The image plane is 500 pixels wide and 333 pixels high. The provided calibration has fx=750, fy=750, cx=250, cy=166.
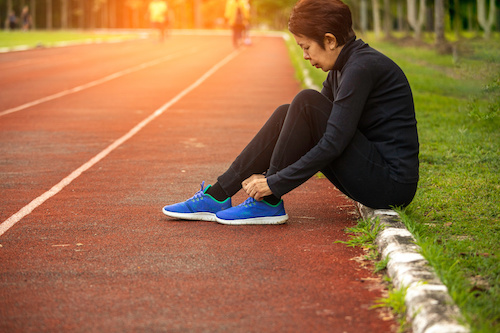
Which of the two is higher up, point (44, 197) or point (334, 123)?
point (334, 123)

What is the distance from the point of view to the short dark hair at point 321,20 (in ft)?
15.5

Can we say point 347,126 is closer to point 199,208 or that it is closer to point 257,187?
point 257,187

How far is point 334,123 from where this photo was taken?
4.65 metres

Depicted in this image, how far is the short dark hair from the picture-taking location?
4.71 m

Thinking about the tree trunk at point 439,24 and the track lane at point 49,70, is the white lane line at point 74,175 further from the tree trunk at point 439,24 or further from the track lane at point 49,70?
the tree trunk at point 439,24

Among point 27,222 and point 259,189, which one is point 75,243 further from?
point 259,189

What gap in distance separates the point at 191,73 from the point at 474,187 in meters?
16.2

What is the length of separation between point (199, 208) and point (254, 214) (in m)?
0.42

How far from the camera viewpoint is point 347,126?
464 centimetres

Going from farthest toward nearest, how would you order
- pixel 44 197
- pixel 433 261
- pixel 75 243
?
pixel 44 197 → pixel 75 243 → pixel 433 261

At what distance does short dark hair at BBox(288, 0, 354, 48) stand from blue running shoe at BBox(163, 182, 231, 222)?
135 centimetres

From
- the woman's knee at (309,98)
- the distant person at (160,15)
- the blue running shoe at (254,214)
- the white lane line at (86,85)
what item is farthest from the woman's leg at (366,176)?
the distant person at (160,15)

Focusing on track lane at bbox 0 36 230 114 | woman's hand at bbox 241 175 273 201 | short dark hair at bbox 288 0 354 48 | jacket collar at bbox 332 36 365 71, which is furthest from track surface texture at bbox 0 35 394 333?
track lane at bbox 0 36 230 114

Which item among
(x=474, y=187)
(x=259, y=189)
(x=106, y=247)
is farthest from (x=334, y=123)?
(x=474, y=187)
